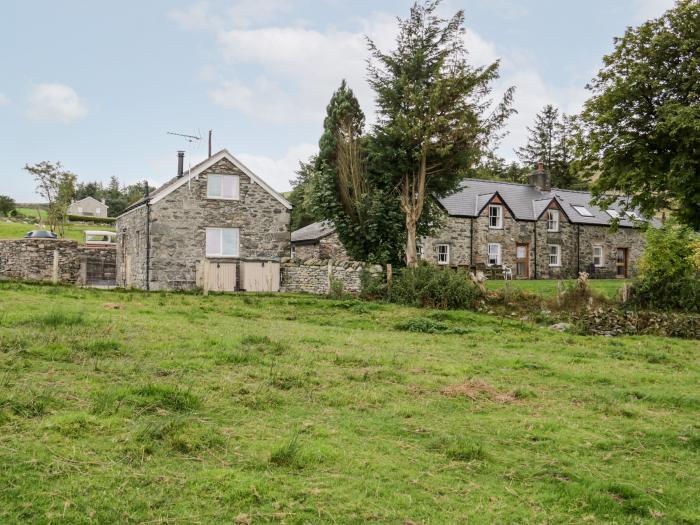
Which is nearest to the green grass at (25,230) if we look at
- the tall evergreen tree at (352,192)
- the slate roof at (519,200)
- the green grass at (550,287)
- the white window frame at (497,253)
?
the slate roof at (519,200)

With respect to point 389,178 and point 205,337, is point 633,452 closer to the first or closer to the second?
point 205,337

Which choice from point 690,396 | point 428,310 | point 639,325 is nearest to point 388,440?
point 690,396

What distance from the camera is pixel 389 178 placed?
1048 inches

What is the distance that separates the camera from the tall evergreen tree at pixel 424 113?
25.6 meters

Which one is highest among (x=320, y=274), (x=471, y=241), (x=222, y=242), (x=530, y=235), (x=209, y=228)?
(x=530, y=235)

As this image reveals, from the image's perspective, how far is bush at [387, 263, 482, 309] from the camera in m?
21.5

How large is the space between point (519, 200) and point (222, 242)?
83.8 feet

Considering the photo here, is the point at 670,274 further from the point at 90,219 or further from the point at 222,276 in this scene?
the point at 90,219

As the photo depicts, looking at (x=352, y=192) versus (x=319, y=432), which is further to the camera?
(x=352, y=192)

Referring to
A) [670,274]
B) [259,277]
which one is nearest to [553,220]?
[670,274]

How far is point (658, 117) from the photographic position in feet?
47.4

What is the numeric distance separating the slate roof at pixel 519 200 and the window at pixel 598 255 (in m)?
2.04

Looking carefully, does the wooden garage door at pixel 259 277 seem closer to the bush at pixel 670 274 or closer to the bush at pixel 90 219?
the bush at pixel 670 274

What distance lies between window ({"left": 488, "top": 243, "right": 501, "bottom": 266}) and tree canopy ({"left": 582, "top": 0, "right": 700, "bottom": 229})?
2487cm
